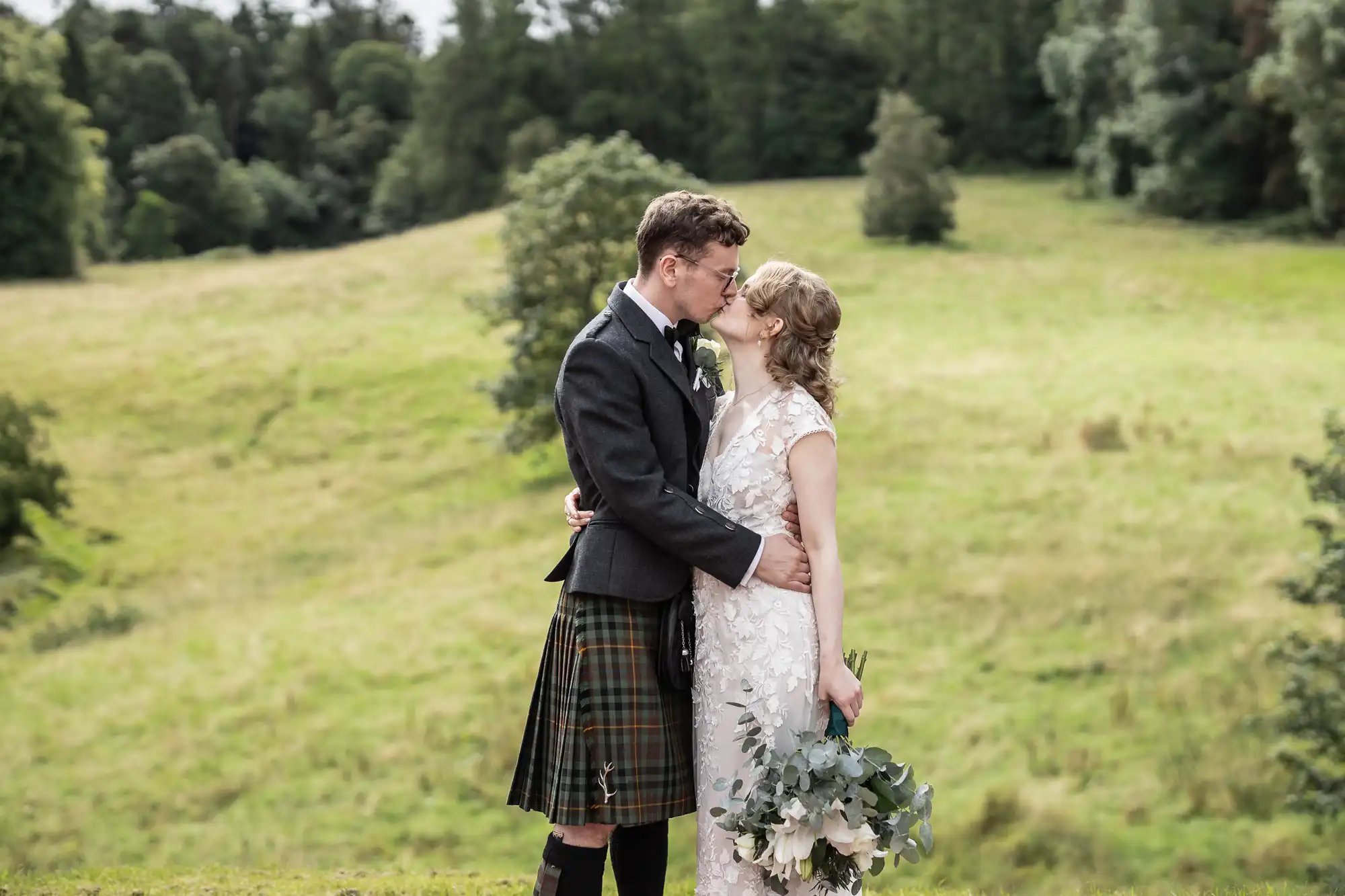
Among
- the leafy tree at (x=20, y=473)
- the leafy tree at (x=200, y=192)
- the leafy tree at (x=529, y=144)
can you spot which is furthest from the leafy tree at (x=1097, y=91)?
the leafy tree at (x=200, y=192)

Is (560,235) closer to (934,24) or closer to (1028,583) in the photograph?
(1028,583)

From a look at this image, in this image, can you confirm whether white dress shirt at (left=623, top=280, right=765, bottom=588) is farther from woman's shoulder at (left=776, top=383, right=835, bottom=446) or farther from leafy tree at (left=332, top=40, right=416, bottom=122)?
leafy tree at (left=332, top=40, right=416, bottom=122)

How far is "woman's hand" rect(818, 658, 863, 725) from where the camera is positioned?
4.33 meters

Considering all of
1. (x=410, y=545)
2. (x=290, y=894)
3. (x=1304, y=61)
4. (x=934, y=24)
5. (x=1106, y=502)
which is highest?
(x=934, y=24)

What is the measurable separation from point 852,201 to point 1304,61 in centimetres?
1936

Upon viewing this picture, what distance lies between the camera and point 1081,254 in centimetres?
4194

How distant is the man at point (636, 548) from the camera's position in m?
4.27

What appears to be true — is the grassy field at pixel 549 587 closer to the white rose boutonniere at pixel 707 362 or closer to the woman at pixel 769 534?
the woman at pixel 769 534

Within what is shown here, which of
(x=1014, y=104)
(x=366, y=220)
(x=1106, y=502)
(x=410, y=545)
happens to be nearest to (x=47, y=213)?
(x=366, y=220)

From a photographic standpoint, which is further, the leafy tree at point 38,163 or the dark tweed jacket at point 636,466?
the leafy tree at point 38,163

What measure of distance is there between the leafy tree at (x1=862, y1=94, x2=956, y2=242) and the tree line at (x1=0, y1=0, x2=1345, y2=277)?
31.1 feet

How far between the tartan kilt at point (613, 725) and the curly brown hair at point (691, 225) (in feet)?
4.11

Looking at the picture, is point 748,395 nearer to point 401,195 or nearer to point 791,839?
point 791,839

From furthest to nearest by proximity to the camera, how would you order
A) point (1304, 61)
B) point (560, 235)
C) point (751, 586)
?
point (1304, 61) → point (560, 235) → point (751, 586)
